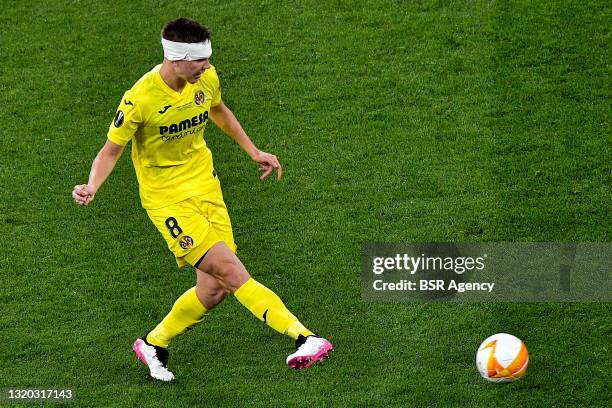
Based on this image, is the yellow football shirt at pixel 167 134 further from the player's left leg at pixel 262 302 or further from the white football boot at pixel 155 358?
the white football boot at pixel 155 358

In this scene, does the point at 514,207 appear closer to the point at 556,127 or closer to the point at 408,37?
the point at 556,127

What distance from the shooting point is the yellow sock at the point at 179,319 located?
26.4 feet

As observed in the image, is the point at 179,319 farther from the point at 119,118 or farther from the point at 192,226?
the point at 119,118

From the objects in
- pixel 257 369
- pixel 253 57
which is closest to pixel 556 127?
pixel 253 57

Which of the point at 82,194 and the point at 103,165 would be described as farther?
the point at 103,165

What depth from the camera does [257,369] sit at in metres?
8.21

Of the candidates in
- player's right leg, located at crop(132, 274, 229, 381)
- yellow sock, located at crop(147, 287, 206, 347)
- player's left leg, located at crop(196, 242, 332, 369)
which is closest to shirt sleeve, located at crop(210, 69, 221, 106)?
player's left leg, located at crop(196, 242, 332, 369)

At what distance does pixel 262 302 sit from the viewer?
24.8 ft

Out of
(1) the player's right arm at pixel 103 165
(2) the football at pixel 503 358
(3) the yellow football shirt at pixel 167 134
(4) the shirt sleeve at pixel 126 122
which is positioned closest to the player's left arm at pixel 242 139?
(3) the yellow football shirt at pixel 167 134

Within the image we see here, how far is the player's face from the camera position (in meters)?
7.34

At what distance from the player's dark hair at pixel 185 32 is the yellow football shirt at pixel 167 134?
365mm

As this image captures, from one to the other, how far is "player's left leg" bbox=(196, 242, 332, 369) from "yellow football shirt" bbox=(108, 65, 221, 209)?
482 millimetres

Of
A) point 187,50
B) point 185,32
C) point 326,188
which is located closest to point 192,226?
point 187,50

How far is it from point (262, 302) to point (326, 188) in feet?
8.39
